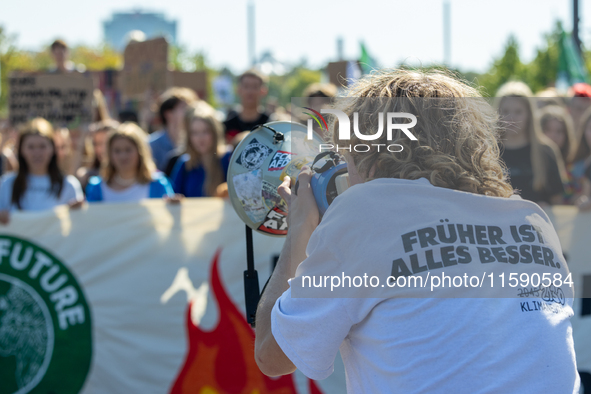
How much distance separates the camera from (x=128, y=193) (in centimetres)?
402

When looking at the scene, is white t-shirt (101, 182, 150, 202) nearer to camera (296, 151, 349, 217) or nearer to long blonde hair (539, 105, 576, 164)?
camera (296, 151, 349, 217)

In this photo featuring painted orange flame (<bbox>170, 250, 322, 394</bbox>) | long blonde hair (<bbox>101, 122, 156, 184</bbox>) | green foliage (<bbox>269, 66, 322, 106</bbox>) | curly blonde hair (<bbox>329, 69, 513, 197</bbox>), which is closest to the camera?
curly blonde hair (<bbox>329, 69, 513, 197</bbox>)

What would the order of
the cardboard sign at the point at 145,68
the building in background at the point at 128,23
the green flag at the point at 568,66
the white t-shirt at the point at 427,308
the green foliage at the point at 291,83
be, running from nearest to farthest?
the white t-shirt at the point at 427,308
the cardboard sign at the point at 145,68
the green flag at the point at 568,66
the green foliage at the point at 291,83
the building in background at the point at 128,23

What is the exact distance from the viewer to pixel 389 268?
1145 millimetres

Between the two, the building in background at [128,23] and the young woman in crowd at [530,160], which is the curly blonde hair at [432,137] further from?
the building in background at [128,23]

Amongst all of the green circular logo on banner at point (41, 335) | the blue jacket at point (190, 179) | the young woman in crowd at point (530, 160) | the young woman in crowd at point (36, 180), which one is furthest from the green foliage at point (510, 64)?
the green circular logo on banner at point (41, 335)

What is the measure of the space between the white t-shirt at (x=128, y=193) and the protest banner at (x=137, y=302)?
0.22m

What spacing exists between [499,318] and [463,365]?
118 millimetres

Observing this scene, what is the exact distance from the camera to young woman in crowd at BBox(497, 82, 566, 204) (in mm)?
3789

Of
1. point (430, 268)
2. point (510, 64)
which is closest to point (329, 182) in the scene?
point (430, 268)

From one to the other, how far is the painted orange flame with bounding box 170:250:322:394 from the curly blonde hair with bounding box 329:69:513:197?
2.41 m

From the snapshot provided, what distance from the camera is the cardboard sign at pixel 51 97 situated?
549cm

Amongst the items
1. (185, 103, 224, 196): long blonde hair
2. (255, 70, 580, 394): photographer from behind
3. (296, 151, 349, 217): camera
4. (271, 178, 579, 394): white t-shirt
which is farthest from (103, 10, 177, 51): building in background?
(271, 178, 579, 394): white t-shirt

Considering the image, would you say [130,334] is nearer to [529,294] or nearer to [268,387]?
[268,387]
